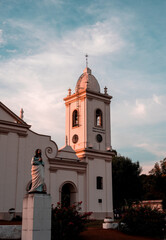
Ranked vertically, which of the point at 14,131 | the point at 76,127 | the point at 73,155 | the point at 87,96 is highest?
the point at 87,96

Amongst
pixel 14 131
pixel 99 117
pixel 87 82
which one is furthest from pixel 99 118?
pixel 14 131

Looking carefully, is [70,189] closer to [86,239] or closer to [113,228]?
[113,228]

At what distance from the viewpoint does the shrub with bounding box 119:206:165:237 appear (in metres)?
18.8

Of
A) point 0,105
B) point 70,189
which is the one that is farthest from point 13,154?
point 70,189

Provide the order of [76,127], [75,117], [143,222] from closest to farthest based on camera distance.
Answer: [143,222]
[76,127]
[75,117]

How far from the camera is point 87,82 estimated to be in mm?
37844

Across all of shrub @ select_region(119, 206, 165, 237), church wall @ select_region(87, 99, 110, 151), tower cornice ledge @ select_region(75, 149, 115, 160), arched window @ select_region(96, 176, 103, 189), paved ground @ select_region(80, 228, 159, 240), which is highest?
church wall @ select_region(87, 99, 110, 151)

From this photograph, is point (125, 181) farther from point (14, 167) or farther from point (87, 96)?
point (14, 167)

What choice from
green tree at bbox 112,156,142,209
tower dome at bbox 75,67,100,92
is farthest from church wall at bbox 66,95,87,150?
green tree at bbox 112,156,142,209

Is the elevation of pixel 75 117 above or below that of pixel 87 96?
below

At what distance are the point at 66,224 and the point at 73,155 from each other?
1770cm

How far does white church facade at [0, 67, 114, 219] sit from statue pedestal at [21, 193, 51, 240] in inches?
578

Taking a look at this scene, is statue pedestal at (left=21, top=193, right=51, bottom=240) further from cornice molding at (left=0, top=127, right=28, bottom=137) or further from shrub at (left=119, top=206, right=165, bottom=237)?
cornice molding at (left=0, top=127, right=28, bottom=137)

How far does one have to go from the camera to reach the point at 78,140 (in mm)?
36438
